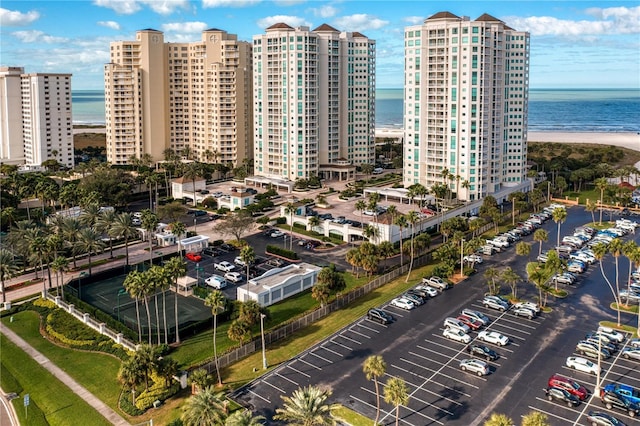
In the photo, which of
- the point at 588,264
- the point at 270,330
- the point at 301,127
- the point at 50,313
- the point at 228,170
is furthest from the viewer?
the point at 228,170

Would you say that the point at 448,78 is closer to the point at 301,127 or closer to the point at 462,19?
the point at 462,19

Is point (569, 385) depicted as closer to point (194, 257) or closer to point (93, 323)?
point (93, 323)

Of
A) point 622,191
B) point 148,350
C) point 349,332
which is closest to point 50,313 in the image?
point 148,350

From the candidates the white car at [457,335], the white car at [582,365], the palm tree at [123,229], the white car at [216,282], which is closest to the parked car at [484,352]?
the white car at [457,335]

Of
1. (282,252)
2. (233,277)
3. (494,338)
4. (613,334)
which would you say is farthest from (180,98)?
(613,334)

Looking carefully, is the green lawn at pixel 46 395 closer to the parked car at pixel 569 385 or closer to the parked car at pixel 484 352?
the parked car at pixel 484 352

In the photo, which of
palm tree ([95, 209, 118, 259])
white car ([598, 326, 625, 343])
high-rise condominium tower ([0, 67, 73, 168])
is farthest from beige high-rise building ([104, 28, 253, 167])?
white car ([598, 326, 625, 343])
